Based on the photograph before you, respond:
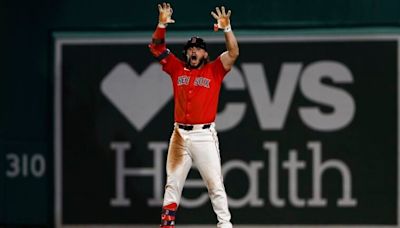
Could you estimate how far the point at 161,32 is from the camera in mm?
8445

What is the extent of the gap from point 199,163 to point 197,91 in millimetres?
654

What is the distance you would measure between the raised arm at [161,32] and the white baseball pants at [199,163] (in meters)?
0.71

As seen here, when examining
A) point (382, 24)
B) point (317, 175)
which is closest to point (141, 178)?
point (317, 175)

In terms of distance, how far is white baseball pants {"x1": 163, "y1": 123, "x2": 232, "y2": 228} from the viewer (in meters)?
8.41

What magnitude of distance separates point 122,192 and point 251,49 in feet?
6.84

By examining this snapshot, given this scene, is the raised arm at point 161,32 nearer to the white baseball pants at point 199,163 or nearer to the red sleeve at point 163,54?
the red sleeve at point 163,54

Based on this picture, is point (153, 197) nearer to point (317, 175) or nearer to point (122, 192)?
point (122, 192)

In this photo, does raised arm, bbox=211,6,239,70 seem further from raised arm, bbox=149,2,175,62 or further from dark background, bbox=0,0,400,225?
dark background, bbox=0,0,400,225

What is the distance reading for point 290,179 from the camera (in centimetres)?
993

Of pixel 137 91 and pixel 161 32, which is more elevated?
pixel 161 32

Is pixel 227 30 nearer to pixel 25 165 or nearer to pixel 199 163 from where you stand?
pixel 199 163

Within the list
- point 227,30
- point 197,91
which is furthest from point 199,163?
point 227,30

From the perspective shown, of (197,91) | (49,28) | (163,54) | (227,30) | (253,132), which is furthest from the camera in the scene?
(49,28)

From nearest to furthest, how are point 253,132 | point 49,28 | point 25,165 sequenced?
1. point 253,132
2. point 49,28
3. point 25,165
